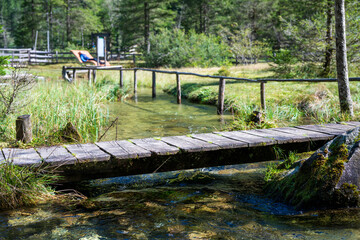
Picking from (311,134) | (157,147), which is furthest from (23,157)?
(311,134)

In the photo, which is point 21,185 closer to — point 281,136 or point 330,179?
point 330,179

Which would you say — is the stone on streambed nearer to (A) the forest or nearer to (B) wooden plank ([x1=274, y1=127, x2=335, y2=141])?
(B) wooden plank ([x1=274, y1=127, x2=335, y2=141])

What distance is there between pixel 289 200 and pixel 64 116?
4448 millimetres

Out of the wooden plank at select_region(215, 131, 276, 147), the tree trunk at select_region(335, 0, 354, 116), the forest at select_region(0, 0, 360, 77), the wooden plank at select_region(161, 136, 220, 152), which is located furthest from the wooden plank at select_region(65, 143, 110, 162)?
the forest at select_region(0, 0, 360, 77)

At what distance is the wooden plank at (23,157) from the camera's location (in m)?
3.81

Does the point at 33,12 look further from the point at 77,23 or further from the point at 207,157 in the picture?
the point at 207,157

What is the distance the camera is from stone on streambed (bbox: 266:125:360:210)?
136 inches

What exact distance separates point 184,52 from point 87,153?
22862mm

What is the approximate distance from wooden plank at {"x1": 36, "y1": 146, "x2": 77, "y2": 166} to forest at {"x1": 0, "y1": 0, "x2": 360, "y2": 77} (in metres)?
11.7

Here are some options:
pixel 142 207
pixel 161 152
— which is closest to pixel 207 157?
pixel 161 152

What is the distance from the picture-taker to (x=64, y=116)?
6.81 meters

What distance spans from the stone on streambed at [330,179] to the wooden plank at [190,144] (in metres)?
1.01

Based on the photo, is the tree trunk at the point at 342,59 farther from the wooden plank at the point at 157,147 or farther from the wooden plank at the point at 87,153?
the wooden plank at the point at 87,153

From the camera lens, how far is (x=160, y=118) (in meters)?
9.81
